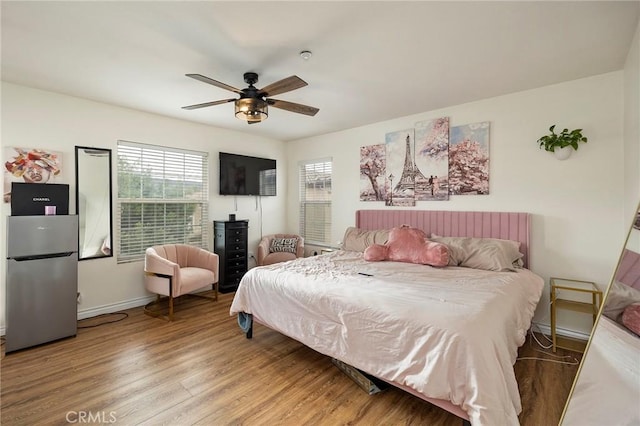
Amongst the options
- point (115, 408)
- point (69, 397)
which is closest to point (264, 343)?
point (115, 408)

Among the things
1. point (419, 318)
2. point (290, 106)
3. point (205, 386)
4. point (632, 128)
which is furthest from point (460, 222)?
point (205, 386)

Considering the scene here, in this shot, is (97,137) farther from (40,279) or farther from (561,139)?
(561,139)

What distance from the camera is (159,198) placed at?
4.12 meters

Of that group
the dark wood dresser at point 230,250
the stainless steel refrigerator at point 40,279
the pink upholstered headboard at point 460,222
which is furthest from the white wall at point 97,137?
the pink upholstered headboard at point 460,222

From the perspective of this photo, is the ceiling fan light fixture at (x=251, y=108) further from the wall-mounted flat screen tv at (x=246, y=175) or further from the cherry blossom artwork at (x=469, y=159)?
the cherry blossom artwork at (x=469, y=159)

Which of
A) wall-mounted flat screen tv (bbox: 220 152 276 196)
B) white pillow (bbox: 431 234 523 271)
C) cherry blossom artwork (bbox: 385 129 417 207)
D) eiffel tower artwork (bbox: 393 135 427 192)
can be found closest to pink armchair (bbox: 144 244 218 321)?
wall-mounted flat screen tv (bbox: 220 152 276 196)

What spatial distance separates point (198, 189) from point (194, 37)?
9.07 feet

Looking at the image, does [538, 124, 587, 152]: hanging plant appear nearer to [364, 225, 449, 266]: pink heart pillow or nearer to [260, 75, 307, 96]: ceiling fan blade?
[364, 225, 449, 266]: pink heart pillow

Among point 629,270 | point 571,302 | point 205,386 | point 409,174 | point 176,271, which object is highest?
point 409,174

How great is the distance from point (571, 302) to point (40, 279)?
5241 millimetres

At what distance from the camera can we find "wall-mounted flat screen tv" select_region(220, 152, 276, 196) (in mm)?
4738

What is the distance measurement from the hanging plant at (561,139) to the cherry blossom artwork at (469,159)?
1.87 feet

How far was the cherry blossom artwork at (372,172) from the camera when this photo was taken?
4367 mm

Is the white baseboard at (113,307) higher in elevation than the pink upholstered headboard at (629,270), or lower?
lower
